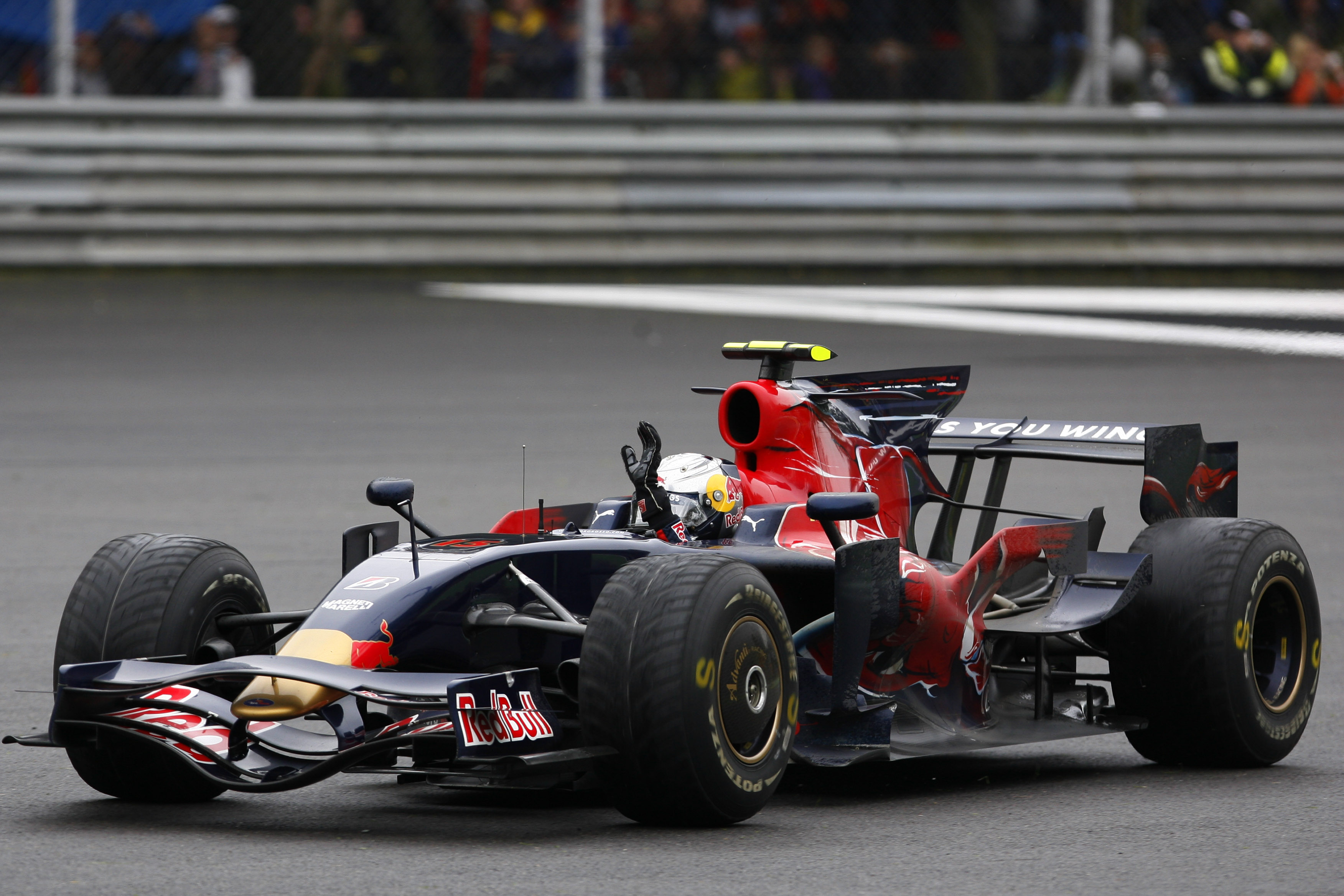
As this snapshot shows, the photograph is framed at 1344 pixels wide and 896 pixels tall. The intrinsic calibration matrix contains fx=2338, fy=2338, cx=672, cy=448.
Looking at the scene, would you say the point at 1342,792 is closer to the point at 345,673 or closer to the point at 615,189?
the point at 345,673

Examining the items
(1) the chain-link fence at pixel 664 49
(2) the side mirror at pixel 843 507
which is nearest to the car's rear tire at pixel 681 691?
(2) the side mirror at pixel 843 507

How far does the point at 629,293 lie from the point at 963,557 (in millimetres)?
8631

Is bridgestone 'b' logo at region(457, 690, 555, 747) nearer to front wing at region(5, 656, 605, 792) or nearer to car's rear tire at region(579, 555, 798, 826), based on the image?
front wing at region(5, 656, 605, 792)

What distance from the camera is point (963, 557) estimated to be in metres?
10.7

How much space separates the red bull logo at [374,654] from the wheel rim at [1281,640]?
2806mm

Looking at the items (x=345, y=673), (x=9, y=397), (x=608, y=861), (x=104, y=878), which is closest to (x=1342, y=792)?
(x=608, y=861)

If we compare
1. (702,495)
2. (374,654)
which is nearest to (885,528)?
(702,495)

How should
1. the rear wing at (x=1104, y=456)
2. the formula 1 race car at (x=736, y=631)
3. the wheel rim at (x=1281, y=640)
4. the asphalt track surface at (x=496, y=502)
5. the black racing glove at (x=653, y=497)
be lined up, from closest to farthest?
the asphalt track surface at (x=496, y=502), the formula 1 race car at (x=736, y=631), the black racing glove at (x=653, y=497), the wheel rim at (x=1281, y=640), the rear wing at (x=1104, y=456)

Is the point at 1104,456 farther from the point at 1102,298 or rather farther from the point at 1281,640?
the point at 1102,298

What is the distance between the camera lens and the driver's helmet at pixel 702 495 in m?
6.54

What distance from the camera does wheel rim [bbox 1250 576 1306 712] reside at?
7148 mm

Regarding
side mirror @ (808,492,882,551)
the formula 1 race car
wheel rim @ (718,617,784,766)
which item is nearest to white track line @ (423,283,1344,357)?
the formula 1 race car

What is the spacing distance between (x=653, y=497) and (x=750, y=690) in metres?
0.90

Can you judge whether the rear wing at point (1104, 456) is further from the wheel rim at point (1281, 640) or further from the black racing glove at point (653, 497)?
the black racing glove at point (653, 497)
